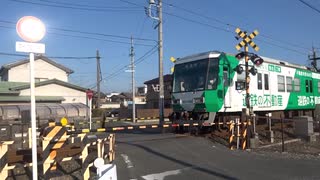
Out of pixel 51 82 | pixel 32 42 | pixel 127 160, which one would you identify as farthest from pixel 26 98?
pixel 32 42

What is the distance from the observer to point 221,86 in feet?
57.0

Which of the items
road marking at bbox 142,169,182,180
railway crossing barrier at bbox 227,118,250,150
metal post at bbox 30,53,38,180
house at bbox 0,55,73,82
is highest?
house at bbox 0,55,73,82

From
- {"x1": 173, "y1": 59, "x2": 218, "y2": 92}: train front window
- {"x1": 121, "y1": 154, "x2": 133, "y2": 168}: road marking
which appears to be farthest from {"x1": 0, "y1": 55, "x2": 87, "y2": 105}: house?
{"x1": 121, "y1": 154, "x2": 133, "y2": 168}: road marking

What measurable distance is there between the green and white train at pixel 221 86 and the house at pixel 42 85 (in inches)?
857

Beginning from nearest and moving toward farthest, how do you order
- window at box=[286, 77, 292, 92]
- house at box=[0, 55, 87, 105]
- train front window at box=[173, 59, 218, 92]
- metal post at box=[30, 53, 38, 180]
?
1. metal post at box=[30, 53, 38, 180]
2. train front window at box=[173, 59, 218, 92]
3. window at box=[286, 77, 292, 92]
4. house at box=[0, 55, 87, 105]

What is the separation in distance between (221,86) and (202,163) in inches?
247

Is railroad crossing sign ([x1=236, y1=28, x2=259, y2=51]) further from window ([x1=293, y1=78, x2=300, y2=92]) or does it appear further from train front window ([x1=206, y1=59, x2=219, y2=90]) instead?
window ([x1=293, y1=78, x2=300, y2=92])

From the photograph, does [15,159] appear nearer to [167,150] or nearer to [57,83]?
[167,150]

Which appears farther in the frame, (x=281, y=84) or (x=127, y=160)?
(x=281, y=84)

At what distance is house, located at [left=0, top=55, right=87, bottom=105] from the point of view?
139 feet

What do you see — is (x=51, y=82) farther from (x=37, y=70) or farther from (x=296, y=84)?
(x=296, y=84)

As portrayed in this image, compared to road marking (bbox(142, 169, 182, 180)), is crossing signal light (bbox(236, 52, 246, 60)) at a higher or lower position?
higher

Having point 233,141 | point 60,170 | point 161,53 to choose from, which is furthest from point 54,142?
point 161,53

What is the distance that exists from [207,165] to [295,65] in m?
14.7
